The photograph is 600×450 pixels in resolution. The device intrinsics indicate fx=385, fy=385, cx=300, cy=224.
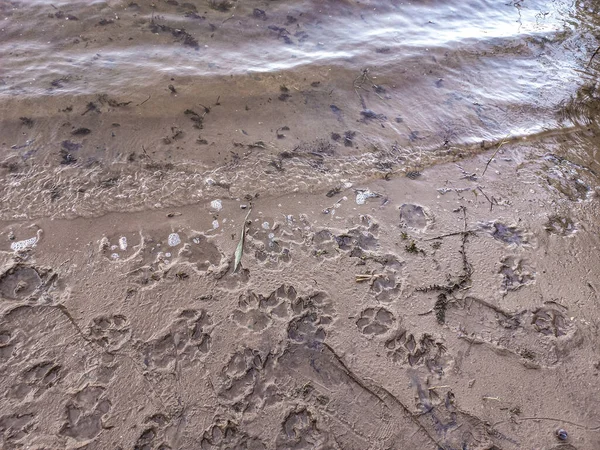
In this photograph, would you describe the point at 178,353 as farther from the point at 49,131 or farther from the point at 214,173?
the point at 49,131

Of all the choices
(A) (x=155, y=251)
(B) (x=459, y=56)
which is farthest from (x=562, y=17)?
(A) (x=155, y=251)

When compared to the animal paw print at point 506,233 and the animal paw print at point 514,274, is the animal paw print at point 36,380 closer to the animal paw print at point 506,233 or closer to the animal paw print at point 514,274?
the animal paw print at point 514,274

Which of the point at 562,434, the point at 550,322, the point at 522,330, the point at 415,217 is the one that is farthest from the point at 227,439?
the point at 550,322

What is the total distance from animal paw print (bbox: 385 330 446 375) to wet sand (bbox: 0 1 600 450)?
11 millimetres

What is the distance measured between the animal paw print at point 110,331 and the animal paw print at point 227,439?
744 millimetres

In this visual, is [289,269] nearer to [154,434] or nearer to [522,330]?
[154,434]

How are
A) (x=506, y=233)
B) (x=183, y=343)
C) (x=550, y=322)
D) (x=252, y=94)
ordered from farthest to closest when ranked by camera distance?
(x=252, y=94)
(x=506, y=233)
(x=550, y=322)
(x=183, y=343)

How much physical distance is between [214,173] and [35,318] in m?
1.64

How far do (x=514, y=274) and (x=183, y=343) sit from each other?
7.69 feet

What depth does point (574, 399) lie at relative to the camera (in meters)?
2.29

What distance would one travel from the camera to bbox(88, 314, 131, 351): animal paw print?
2283 millimetres

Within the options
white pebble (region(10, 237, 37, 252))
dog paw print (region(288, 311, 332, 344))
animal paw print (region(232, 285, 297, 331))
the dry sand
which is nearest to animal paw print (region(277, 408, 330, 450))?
the dry sand

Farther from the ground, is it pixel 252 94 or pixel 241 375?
pixel 252 94

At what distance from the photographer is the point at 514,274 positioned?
2.80 m
